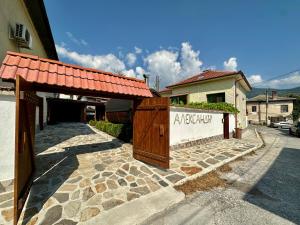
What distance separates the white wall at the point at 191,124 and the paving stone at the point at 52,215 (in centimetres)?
520

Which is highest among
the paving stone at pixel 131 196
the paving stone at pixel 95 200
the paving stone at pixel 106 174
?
the paving stone at pixel 106 174

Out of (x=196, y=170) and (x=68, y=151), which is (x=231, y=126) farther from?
(x=68, y=151)

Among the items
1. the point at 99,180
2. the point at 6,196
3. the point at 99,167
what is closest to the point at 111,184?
the point at 99,180

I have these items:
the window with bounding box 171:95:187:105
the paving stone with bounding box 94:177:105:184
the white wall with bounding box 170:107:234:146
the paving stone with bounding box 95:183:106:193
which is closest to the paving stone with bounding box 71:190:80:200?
the paving stone with bounding box 95:183:106:193

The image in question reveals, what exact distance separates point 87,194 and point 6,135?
2323mm

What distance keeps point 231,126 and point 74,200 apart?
481 inches

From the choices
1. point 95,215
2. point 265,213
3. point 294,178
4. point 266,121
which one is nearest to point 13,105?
point 95,215

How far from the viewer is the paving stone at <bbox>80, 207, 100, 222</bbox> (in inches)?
108

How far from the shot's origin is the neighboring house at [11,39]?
3.50m

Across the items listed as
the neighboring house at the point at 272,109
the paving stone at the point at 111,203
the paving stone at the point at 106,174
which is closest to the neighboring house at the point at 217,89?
the paving stone at the point at 106,174

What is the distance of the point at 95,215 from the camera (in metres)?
2.82

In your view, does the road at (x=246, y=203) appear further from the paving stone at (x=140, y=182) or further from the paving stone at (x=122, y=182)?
the paving stone at (x=122, y=182)

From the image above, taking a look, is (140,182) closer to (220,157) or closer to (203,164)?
(203,164)

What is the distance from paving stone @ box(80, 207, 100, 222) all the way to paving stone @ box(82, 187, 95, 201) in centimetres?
38
